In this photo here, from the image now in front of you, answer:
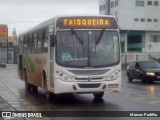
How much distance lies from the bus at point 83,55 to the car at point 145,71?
13.9m

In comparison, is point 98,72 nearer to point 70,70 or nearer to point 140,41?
point 70,70

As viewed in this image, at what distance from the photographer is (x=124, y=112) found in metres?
13.9

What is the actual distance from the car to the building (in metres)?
60.1

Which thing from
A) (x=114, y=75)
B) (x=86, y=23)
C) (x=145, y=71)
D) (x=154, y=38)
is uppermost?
(x=86, y=23)

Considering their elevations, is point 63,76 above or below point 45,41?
below

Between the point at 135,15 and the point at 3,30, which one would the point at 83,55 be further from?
the point at 3,30

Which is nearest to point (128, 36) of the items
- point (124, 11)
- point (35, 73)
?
point (124, 11)

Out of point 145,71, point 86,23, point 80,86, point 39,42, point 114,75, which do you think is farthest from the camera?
point 145,71

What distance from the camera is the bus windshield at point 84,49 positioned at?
16.4m

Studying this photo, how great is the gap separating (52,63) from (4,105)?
2.25 metres

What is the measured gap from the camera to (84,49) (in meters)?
16.5

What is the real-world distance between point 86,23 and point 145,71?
47.6 ft

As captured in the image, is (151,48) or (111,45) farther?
(151,48)

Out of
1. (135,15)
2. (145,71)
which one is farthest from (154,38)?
(145,71)
